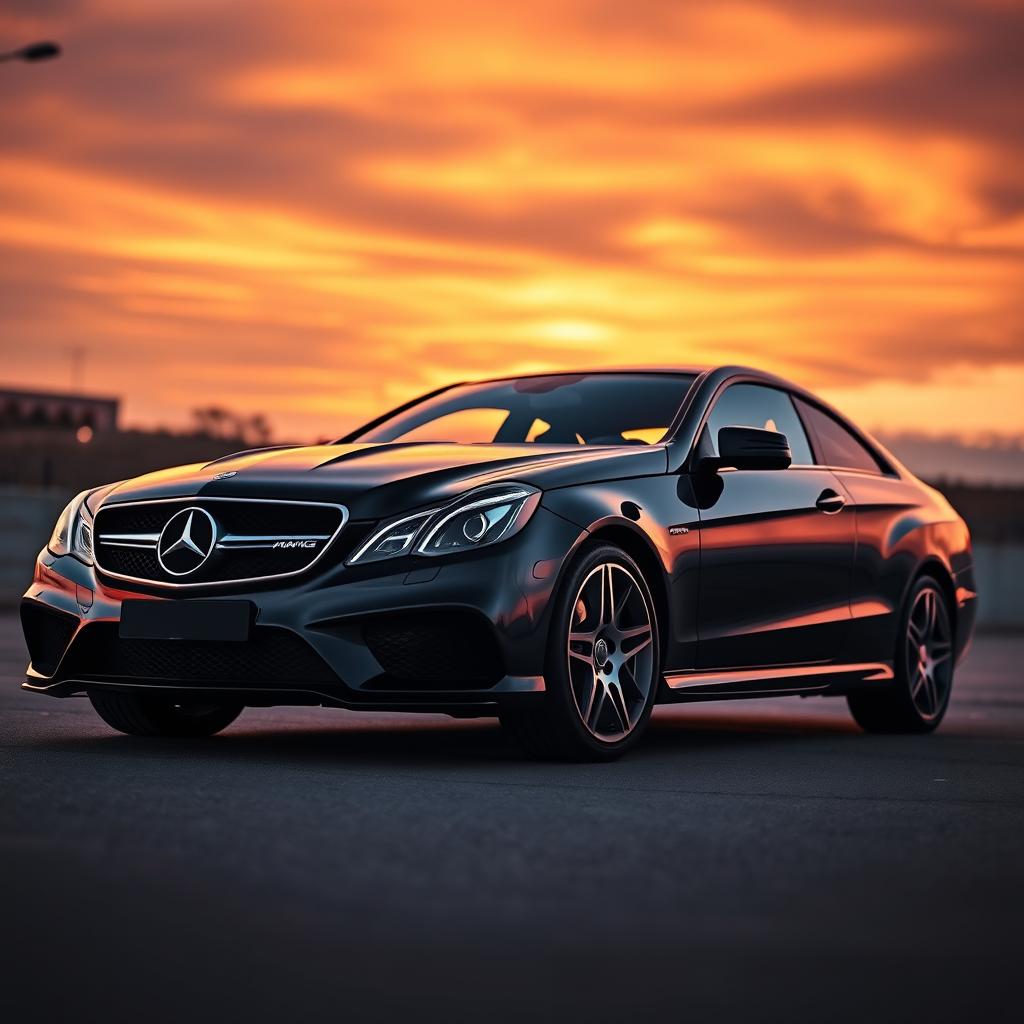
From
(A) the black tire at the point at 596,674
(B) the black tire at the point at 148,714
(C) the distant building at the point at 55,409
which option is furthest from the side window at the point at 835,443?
(C) the distant building at the point at 55,409

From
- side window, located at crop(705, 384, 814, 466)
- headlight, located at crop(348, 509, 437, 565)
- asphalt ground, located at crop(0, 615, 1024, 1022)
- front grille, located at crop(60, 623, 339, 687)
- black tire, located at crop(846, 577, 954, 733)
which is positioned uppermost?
side window, located at crop(705, 384, 814, 466)

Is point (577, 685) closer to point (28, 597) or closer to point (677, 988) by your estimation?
point (28, 597)

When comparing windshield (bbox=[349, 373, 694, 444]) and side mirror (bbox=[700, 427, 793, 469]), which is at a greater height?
windshield (bbox=[349, 373, 694, 444])

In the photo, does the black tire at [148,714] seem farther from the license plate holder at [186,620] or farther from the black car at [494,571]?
the license plate holder at [186,620]

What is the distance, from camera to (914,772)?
7332mm

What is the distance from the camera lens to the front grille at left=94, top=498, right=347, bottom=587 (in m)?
6.92

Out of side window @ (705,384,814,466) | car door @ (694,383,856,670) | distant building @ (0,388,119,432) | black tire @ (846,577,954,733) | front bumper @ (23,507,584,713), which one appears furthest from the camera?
distant building @ (0,388,119,432)

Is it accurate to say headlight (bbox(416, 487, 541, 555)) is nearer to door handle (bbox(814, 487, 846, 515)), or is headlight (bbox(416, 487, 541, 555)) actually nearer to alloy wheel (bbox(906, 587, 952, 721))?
door handle (bbox(814, 487, 846, 515))

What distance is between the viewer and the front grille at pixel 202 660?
22.2 feet

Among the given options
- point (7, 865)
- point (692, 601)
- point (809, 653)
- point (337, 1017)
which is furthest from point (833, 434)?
point (337, 1017)

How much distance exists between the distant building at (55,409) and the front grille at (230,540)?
10671 cm

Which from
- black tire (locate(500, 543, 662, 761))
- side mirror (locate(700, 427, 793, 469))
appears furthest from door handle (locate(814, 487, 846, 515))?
black tire (locate(500, 543, 662, 761))

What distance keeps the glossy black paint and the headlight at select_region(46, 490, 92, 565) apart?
0.06 meters

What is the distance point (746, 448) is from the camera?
7.96 metres
